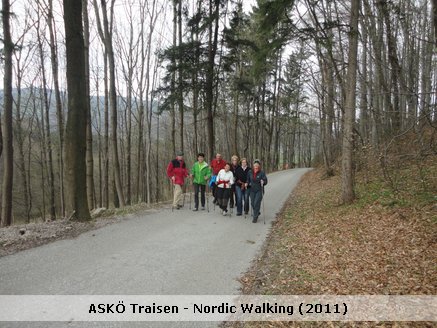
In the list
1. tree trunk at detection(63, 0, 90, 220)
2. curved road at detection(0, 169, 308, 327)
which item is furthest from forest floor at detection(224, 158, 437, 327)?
tree trunk at detection(63, 0, 90, 220)

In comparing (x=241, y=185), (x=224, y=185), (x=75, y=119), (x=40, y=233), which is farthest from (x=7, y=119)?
(x=241, y=185)

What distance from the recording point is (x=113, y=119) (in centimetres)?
1466

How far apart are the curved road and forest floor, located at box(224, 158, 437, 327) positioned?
0.59 meters

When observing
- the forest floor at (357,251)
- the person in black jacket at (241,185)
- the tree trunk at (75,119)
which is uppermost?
the tree trunk at (75,119)

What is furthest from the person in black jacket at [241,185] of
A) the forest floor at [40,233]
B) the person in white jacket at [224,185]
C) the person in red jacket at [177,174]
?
the forest floor at [40,233]

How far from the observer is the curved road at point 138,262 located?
15.0ft

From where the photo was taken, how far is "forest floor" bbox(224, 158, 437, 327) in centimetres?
479

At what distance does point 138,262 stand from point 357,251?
14.6 feet

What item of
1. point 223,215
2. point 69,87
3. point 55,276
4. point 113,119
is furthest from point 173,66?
point 55,276

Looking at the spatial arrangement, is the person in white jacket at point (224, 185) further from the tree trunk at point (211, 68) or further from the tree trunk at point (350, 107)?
the tree trunk at point (211, 68)

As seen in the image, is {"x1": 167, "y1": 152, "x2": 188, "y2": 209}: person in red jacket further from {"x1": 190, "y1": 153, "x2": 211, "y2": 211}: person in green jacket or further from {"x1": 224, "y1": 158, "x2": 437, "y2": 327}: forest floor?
{"x1": 224, "y1": 158, "x2": 437, "y2": 327}: forest floor

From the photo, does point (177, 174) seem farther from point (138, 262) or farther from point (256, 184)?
point (138, 262)

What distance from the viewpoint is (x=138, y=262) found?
558 centimetres

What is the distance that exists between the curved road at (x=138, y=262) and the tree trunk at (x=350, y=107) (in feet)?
11.8
